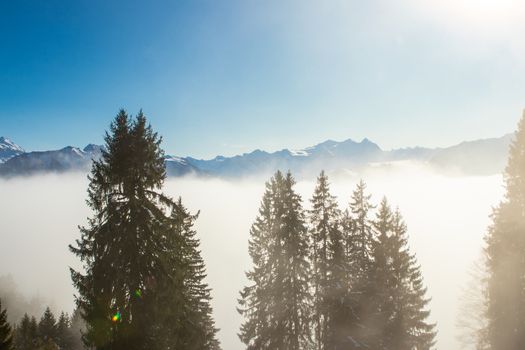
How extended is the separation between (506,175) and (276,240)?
17.4m

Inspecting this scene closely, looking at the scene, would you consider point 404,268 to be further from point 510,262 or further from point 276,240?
point 276,240

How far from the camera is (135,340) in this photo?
15.6 meters

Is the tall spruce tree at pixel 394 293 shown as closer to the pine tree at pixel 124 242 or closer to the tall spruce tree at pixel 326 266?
the tall spruce tree at pixel 326 266

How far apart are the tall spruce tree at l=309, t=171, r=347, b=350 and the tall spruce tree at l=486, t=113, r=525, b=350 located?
11.0 metres

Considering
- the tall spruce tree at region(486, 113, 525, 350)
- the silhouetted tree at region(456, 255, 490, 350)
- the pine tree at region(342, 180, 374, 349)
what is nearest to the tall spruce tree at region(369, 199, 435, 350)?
the pine tree at region(342, 180, 374, 349)

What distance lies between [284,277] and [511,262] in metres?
16.0

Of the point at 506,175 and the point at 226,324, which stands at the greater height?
the point at 506,175

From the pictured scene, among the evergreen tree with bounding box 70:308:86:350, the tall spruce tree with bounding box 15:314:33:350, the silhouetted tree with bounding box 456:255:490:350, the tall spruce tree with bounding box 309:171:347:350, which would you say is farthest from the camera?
the evergreen tree with bounding box 70:308:86:350

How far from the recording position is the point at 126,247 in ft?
53.8

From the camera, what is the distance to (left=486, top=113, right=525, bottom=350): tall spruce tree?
979 inches

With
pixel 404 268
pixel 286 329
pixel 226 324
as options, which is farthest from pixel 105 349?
pixel 226 324

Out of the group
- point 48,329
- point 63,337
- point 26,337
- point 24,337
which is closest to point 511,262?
point 63,337

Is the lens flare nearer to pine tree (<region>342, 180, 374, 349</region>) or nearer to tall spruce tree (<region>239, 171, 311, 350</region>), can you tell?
tall spruce tree (<region>239, 171, 311, 350</region>)

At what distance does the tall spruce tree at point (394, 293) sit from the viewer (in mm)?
26344
